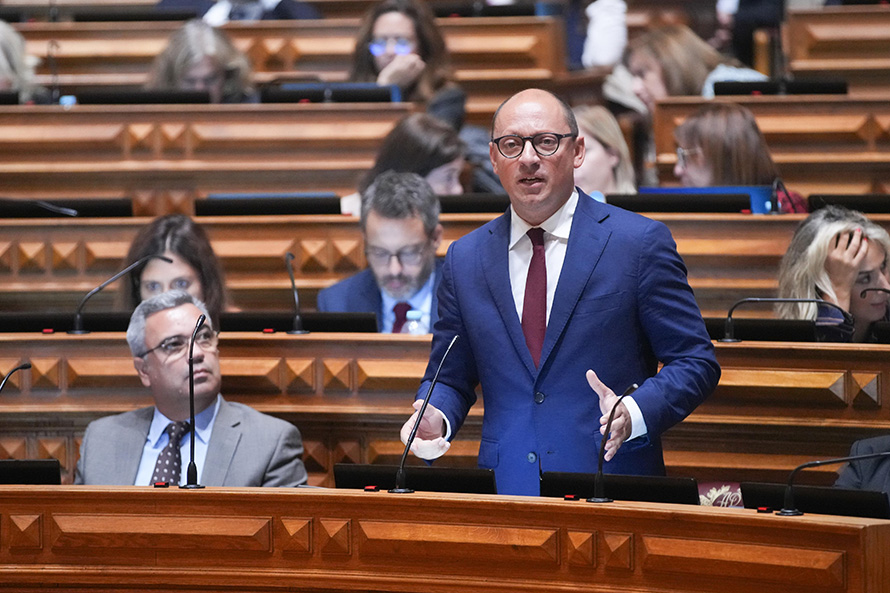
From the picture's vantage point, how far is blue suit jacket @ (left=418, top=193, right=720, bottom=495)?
4.50ft

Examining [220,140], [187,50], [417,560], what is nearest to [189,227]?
[220,140]

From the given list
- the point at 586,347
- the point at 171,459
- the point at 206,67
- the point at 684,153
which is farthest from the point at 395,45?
the point at 586,347

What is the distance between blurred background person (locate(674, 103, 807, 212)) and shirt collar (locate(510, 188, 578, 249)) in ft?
3.16

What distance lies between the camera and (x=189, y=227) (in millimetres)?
2176

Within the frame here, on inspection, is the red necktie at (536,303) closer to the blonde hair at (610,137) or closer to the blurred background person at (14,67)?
the blonde hair at (610,137)

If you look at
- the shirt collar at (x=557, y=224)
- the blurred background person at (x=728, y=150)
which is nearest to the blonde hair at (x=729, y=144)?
the blurred background person at (x=728, y=150)

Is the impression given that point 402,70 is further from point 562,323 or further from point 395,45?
point 562,323

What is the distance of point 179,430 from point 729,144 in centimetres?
118

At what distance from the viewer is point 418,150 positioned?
242 cm

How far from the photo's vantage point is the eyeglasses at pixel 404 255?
2.08m

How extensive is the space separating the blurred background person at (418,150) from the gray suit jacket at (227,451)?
753 mm

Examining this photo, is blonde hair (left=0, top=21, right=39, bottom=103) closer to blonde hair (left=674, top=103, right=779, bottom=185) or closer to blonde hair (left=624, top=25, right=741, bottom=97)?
blonde hair (left=624, top=25, right=741, bottom=97)

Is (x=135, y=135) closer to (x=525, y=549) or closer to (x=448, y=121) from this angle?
(x=448, y=121)

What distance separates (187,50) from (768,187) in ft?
4.66
